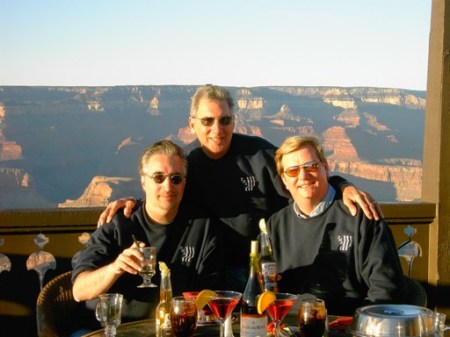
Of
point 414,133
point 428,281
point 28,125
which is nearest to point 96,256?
point 428,281

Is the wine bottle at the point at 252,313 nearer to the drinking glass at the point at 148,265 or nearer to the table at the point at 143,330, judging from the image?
the table at the point at 143,330

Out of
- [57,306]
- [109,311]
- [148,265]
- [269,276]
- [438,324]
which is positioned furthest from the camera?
[57,306]

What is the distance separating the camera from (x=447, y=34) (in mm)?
4828

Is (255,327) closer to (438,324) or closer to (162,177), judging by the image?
(438,324)

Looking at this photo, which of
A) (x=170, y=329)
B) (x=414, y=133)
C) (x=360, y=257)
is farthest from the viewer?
(x=414, y=133)

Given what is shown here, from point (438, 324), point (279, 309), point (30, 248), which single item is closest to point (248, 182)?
point (30, 248)

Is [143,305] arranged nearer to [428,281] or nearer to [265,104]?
[428,281]

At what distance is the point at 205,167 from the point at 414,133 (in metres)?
61.7

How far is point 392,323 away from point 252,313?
0.54 meters

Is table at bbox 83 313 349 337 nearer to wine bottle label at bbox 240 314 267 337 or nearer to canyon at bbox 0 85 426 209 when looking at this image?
wine bottle label at bbox 240 314 267 337

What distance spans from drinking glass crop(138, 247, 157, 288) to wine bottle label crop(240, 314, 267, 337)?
68cm

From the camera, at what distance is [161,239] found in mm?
3465

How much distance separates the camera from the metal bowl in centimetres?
214

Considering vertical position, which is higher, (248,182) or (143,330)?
(248,182)
